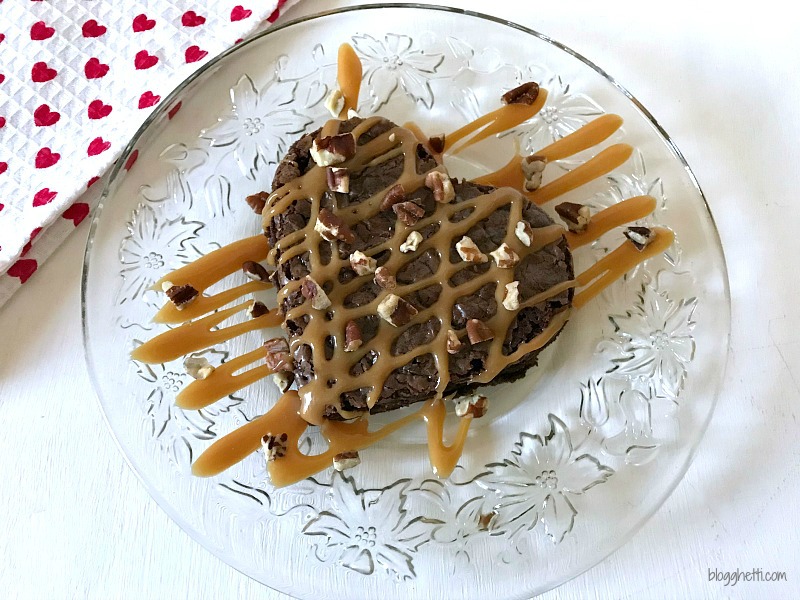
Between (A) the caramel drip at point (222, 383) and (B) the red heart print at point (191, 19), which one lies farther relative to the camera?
(B) the red heart print at point (191, 19)

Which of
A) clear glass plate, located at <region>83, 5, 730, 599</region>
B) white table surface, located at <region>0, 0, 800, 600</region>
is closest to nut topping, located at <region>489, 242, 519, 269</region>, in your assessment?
clear glass plate, located at <region>83, 5, 730, 599</region>

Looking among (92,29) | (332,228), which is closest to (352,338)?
(332,228)

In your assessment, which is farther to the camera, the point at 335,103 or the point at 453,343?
the point at 335,103

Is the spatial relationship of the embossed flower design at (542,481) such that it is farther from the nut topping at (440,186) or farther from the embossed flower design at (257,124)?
the embossed flower design at (257,124)

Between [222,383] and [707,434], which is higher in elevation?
[222,383]

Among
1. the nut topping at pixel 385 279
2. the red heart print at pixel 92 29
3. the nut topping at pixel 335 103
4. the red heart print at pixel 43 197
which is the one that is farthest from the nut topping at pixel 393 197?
the red heart print at pixel 92 29

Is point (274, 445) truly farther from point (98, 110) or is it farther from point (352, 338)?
point (98, 110)
